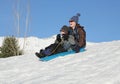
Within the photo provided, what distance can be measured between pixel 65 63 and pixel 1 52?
13509mm

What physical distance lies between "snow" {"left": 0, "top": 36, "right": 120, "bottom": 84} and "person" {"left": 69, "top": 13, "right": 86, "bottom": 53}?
23 cm

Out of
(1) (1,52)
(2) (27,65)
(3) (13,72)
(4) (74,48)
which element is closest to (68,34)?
(4) (74,48)

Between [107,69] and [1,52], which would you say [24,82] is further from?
[1,52]

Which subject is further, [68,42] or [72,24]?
[72,24]

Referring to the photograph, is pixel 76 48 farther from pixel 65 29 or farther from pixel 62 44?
pixel 65 29

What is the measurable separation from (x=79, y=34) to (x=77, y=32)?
100mm

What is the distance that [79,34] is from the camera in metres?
11.0

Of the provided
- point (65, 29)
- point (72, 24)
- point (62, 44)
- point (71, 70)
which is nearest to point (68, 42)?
point (62, 44)

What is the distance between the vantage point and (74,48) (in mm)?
10961

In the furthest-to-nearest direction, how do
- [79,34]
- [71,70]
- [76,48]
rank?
1. [79,34]
2. [76,48]
3. [71,70]

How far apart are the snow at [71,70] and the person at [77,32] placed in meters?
0.23

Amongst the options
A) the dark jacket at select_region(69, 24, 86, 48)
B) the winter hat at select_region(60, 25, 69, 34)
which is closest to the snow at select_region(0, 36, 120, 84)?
the dark jacket at select_region(69, 24, 86, 48)

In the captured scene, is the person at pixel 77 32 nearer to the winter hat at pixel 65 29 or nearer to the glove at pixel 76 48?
the glove at pixel 76 48

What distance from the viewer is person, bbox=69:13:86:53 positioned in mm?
10938
